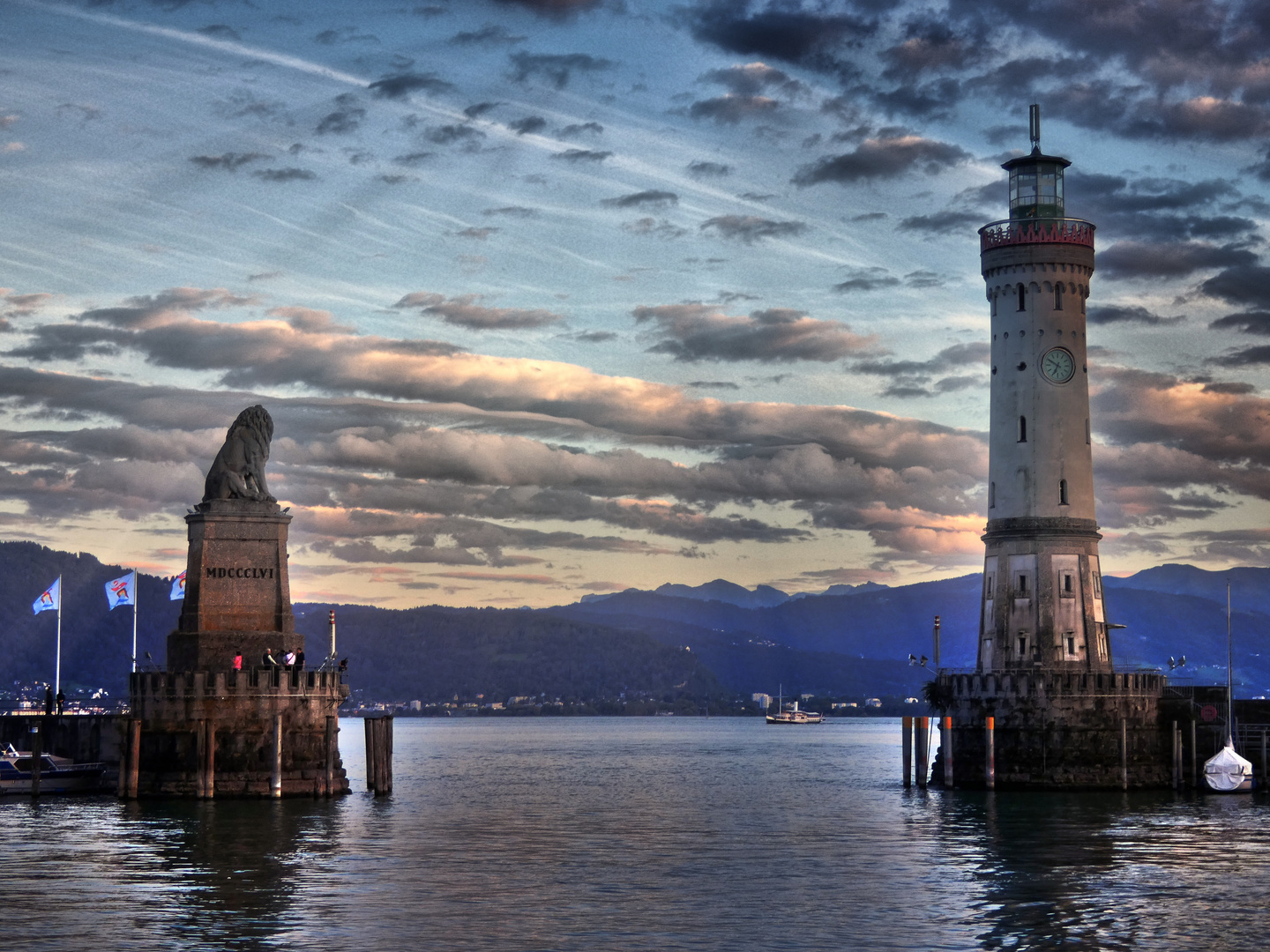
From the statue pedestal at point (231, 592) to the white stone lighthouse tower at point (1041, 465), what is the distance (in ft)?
130

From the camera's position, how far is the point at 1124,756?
90812mm

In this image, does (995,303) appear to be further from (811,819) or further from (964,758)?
(811,819)

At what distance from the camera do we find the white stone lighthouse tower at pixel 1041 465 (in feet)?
316

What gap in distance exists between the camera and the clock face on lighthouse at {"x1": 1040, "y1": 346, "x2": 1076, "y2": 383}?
317 feet

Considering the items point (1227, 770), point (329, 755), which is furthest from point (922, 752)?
point (329, 755)

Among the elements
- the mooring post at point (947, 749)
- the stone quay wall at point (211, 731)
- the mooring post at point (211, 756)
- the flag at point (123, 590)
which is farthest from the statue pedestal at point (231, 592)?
the mooring post at point (947, 749)

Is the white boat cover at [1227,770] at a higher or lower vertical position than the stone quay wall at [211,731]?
lower

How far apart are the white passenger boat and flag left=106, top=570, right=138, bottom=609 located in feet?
30.5

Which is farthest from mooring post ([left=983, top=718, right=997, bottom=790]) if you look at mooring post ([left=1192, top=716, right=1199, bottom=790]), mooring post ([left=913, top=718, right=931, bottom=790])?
mooring post ([left=913, top=718, right=931, bottom=790])

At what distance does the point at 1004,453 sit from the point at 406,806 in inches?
1475

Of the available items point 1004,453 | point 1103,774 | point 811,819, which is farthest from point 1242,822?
point 1004,453

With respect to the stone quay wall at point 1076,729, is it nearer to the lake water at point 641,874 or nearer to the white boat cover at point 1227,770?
the lake water at point 641,874

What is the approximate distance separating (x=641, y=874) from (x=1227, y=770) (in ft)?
131

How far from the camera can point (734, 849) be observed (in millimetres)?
71938
